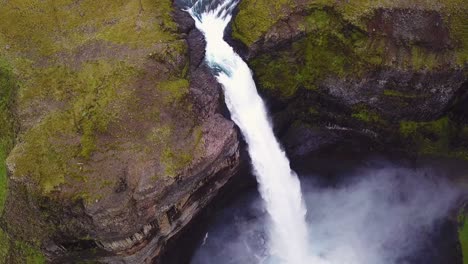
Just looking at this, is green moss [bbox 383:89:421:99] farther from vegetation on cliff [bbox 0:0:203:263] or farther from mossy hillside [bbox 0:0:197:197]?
mossy hillside [bbox 0:0:197:197]

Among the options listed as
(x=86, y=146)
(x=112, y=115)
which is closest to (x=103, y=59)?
(x=112, y=115)

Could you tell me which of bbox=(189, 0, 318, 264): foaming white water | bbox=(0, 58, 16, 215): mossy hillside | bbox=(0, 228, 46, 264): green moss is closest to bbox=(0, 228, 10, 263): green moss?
bbox=(0, 228, 46, 264): green moss

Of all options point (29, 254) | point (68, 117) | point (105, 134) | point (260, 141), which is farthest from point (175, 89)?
point (29, 254)

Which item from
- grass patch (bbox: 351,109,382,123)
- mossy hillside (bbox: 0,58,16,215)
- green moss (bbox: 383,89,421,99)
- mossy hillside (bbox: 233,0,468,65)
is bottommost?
mossy hillside (bbox: 0,58,16,215)

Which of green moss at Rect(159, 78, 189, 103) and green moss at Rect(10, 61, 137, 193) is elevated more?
green moss at Rect(159, 78, 189, 103)

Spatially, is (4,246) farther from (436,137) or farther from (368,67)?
(436,137)
